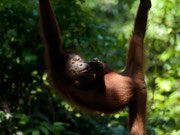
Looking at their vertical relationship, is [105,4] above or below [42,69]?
above

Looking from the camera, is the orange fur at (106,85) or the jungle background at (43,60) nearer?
the orange fur at (106,85)

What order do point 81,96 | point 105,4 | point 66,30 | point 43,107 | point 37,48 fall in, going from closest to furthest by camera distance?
point 81,96 → point 37,48 → point 66,30 → point 43,107 → point 105,4

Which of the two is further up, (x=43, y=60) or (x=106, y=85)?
(x=43, y=60)

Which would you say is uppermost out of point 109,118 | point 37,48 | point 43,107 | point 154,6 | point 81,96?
point 154,6

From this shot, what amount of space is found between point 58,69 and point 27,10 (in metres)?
1.28

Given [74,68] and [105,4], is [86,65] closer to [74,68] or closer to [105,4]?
[74,68]

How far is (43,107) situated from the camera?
4898mm

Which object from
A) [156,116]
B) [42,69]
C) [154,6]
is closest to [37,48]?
[42,69]

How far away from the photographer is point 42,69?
4.72 metres

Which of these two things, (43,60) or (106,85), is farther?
(43,60)

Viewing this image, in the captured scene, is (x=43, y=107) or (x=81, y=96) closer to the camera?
(x=81, y=96)

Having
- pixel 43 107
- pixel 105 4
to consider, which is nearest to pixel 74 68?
pixel 43 107

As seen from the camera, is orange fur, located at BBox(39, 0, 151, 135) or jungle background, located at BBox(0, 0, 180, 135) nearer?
orange fur, located at BBox(39, 0, 151, 135)

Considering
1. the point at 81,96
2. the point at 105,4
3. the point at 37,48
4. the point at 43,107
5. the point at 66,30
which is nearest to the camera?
the point at 81,96
